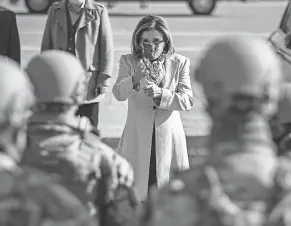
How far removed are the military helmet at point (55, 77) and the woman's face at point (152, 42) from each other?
251 cm

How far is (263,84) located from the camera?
3.76m

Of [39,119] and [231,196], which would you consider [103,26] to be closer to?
[39,119]

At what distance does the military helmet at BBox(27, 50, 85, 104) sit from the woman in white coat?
2.51 m

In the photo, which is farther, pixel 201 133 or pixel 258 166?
pixel 201 133

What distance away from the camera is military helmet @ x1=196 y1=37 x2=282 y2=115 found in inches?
146

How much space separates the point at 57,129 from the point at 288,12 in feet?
12.9

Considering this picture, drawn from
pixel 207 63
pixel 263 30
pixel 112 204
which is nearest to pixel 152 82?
pixel 112 204

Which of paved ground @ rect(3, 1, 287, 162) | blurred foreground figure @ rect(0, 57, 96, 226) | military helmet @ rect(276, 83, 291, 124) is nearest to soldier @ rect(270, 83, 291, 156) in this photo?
military helmet @ rect(276, 83, 291, 124)

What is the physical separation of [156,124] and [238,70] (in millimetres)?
3233

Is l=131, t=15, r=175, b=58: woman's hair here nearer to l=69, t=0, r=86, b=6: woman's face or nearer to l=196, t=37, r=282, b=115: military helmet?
l=69, t=0, r=86, b=6: woman's face

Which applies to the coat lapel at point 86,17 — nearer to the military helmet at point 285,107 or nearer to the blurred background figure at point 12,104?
the military helmet at point 285,107

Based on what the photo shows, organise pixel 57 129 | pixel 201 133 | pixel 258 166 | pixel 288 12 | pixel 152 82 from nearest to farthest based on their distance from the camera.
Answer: pixel 258 166, pixel 57 129, pixel 152 82, pixel 288 12, pixel 201 133

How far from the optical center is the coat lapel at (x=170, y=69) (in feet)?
22.3

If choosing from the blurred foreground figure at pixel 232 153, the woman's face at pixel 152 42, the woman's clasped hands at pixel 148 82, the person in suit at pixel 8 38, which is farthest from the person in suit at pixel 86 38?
the blurred foreground figure at pixel 232 153
